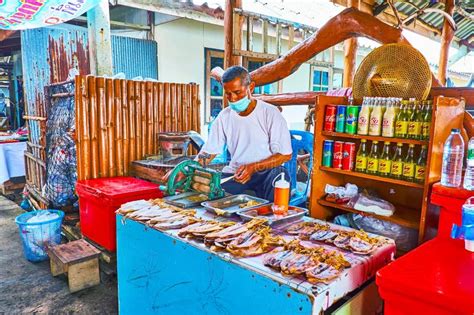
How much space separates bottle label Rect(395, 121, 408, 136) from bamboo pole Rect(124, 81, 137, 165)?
11.0 ft

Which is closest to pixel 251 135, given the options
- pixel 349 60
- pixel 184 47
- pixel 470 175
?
pixel 470 175

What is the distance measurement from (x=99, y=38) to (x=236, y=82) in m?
2.69

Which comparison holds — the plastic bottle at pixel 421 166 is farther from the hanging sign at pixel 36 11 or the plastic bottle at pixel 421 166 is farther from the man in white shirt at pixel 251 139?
the hanging sign at pixel 36 11

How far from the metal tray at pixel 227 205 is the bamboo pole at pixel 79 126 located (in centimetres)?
245

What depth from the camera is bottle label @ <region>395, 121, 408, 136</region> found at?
7.29 feet

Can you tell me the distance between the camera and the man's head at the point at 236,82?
2852 mm

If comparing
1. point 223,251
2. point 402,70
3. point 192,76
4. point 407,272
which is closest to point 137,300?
point 223,251

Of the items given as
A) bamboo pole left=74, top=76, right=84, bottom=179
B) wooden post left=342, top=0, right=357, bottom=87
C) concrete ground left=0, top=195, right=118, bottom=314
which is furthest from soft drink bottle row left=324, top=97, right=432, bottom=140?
bamboo pole left=74, top=76, right=84, bottom=179

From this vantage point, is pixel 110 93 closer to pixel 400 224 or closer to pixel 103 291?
pixel 103 291

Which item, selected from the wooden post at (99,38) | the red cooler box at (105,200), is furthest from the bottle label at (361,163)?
the wooden post at (99,38)

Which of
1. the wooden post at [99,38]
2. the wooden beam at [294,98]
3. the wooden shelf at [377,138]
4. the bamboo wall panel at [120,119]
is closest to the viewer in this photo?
the wooden shelf at [377,138]

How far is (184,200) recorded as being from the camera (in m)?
2.52

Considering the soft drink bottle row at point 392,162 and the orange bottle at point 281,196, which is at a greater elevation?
the soft drink bottle row at point 392,162

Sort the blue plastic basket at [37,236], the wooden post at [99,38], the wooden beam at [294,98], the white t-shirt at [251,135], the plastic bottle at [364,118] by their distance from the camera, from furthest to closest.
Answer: the wooden post at [99,38]
the blue plastic basket at [37,236]
the wooden beam at [294,98]
the white t-shirt at [251,135]
the plastic bottle at [364,118]
